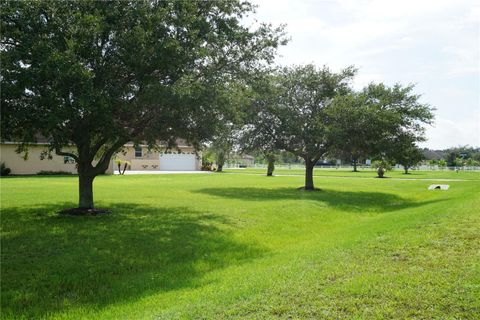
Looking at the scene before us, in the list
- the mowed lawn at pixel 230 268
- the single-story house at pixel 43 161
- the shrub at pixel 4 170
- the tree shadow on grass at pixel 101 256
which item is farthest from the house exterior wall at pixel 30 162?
the tree shadow on grass at pixel 101 256

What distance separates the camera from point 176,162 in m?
55.4

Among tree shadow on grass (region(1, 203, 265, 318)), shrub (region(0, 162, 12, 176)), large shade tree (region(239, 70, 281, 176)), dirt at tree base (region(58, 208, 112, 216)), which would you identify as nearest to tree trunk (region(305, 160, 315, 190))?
large shade tree (region(239, 70, 281, 176))

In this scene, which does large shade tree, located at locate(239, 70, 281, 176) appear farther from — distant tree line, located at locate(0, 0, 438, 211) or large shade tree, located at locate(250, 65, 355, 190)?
distant tree line, located at locate(0, 0, 438, 211)

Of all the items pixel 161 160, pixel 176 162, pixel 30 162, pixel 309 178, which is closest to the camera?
pixel 309 178

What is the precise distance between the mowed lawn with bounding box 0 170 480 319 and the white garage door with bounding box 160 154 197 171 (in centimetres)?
4057

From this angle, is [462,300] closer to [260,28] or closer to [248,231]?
[248,231]

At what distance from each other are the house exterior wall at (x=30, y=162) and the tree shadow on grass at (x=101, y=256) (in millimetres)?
26818

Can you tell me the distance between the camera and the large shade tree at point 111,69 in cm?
999

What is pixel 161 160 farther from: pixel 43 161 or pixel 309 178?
pixel 309 178

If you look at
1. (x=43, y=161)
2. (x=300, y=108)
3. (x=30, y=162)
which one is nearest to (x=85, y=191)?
(x=300, y=108)

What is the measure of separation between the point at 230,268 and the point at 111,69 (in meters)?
6.84

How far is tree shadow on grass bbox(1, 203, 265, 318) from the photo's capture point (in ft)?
21.7

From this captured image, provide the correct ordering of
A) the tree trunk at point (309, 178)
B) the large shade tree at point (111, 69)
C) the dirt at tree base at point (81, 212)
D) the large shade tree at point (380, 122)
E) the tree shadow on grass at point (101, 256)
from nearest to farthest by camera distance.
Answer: the tree shadow on grass at point (101, 256) < the large shade tree at point (111, 69) < the dirt at tree base at point (81, 212) < the large shade tree at point (380, 122) < the tree trunk at point (309, 178)

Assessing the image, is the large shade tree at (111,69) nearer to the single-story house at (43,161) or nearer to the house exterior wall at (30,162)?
the single-story house at (43,161)
